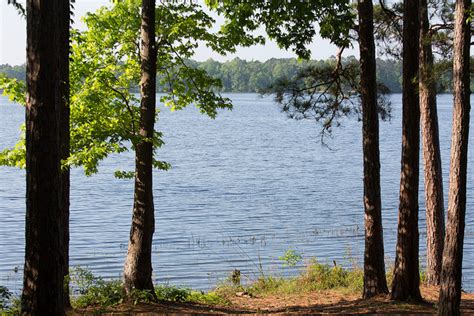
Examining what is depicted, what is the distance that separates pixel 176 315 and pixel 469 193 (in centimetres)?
2823

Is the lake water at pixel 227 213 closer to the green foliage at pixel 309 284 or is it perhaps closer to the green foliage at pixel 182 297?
the green foliage at pixel 309 284

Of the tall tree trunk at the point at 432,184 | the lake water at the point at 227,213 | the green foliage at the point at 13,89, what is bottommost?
the lake water at the point at 227,213

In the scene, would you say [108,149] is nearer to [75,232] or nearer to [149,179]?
[149,179]

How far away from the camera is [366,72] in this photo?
516 inches

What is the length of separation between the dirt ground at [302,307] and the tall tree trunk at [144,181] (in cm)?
77

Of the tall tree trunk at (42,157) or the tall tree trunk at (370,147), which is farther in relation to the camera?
the tall tree trunk at (370,147)

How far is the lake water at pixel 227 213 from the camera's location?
2250 centimetres

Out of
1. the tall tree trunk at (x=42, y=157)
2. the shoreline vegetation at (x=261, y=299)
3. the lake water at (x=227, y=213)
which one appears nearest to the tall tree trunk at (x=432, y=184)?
the shoreline vegetation at (x=261, y=299)

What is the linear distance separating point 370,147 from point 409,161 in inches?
42.5

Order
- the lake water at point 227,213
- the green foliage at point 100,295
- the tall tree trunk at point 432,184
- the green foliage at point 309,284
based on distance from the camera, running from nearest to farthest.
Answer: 1. the green foliage at point 100,295
2. the tall tree trunk at point 432,184
3. the green foliage at point 309,284
4. the lake water at point 227,213

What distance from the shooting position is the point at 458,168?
9.88 m

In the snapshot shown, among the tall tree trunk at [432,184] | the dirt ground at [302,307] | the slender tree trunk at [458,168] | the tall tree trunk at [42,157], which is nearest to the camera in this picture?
the tall tree trunk at [42,157]

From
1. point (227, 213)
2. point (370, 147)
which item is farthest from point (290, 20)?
point (227, 213)

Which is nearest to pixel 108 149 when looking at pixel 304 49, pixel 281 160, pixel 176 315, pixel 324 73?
pixel 176 315
